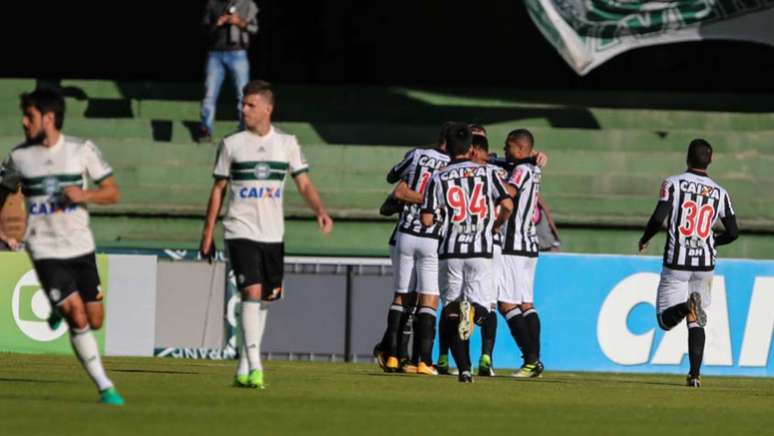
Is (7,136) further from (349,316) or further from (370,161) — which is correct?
(349,316)

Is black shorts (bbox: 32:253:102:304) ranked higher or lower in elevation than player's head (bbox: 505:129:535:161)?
lower

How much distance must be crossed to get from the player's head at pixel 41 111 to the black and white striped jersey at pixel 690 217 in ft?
20.1

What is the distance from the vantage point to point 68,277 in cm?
1138

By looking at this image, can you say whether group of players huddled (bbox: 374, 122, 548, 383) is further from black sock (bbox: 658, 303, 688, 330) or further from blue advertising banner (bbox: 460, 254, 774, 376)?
blue advertising banner (bbox: 460, 254, 774, 376)

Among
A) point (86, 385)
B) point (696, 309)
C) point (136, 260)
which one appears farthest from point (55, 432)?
point (136, 260)

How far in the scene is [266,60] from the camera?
27969 mm

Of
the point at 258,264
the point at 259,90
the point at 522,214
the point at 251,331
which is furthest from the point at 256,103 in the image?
the point at 522,214

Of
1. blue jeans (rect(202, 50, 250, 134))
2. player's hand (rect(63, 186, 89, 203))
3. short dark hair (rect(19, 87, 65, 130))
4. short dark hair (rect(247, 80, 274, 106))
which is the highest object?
blue jeans (rect(202, 50, 250, 134))

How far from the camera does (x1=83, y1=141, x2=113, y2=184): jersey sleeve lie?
11.5 m

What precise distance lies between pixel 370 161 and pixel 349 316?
3943 millimetres

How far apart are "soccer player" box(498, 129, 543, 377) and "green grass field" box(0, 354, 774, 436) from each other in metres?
0.38

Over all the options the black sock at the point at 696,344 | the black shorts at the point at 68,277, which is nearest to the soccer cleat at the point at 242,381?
the black shorts at the point at 68,277

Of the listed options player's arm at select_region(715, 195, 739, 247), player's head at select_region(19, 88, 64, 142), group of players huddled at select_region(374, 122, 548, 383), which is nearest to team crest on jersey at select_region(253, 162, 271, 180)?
player's head at select_region(19, 88, 64, 142)

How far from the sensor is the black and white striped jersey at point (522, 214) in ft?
54.5
